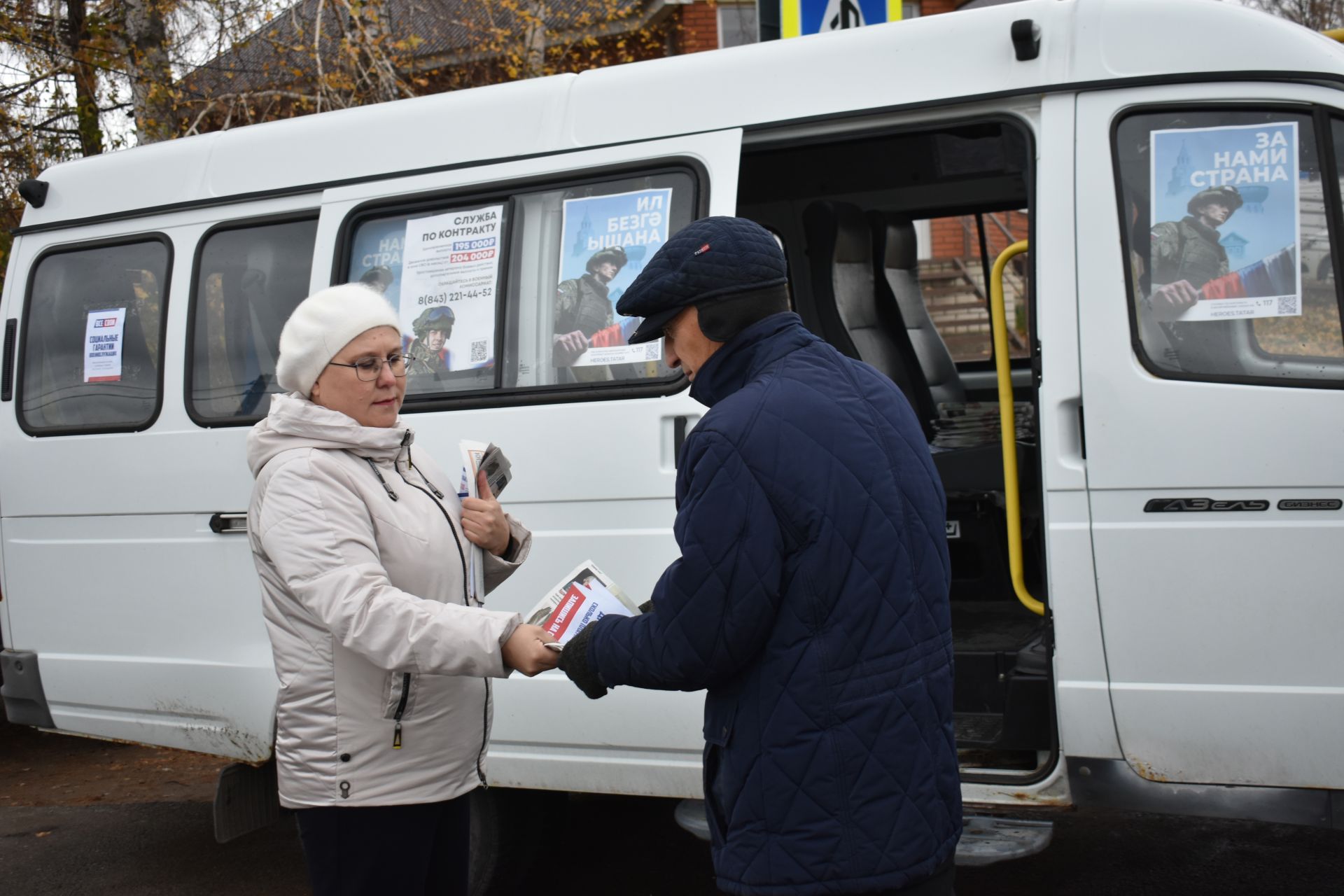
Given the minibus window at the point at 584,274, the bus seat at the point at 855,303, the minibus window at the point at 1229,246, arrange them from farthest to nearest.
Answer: the bus seat at the point at 855,303
the minibus window at the point at 584,274
the minibus window at the point at 1229,246

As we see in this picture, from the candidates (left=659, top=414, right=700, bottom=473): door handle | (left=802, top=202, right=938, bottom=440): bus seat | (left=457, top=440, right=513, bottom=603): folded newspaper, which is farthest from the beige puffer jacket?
(left=802, top=202, right=938, bottom=440): bus seat

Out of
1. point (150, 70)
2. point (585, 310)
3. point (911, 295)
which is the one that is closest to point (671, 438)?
point (585, 310)

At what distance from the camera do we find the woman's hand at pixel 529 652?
239cm

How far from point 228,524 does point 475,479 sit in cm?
164

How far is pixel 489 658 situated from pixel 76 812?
436 cm

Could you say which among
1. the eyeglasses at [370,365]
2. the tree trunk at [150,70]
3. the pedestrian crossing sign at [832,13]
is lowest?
the eyeglasses at [370,365]

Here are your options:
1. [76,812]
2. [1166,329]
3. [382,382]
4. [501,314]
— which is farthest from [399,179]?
[76,812]

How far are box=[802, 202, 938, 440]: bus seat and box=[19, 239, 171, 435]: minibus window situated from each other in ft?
8.51

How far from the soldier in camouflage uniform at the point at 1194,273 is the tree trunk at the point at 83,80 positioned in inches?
336

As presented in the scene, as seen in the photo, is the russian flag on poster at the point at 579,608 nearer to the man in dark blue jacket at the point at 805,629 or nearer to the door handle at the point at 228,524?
the man in dark blue jacket at the point at 805,629

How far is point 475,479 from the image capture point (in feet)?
9.38

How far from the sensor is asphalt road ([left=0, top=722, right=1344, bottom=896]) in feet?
14.3

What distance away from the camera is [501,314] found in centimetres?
392

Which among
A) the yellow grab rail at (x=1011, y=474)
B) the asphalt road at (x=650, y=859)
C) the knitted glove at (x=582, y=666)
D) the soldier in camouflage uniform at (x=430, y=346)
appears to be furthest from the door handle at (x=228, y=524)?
the yellow grab rail at (x=1011, y=474)
